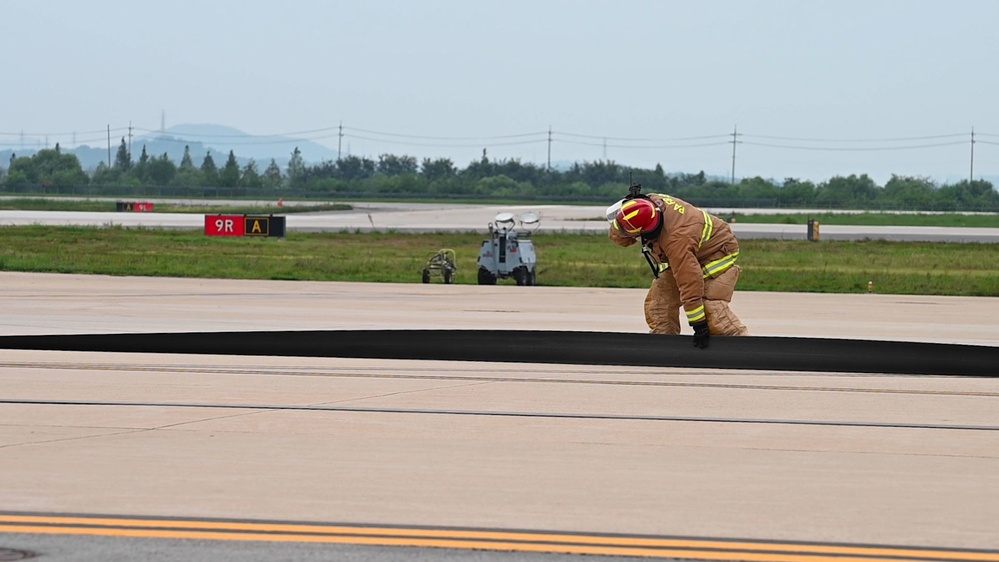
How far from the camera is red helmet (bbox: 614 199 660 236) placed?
11.8 meters

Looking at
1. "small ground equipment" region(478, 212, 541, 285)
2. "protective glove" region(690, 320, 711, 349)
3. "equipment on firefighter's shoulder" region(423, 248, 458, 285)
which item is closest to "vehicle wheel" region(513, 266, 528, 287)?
"small ground equipment" region(478, 212, 541, 285)

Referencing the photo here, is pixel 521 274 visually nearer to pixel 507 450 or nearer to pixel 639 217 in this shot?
pixel 639 217

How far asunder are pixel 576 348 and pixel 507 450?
4658mm

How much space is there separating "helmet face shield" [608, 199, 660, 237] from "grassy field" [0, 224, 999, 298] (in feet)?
46.2

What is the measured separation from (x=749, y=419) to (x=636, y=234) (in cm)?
334

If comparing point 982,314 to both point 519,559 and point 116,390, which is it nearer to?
point 116,390

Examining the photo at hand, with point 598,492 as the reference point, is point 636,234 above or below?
above

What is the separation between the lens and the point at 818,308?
20125 mm

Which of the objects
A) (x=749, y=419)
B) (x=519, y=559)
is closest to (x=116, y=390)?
(x=749, y=419)

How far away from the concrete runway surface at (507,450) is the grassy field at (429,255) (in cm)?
1430

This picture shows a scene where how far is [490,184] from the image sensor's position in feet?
377

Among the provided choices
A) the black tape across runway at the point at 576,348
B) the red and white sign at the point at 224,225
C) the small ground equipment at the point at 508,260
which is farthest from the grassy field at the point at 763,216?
the black tape across runway at the point at 576,348

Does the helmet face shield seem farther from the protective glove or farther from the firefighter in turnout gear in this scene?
the protective glove

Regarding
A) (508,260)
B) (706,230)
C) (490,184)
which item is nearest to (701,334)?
(706,230)
